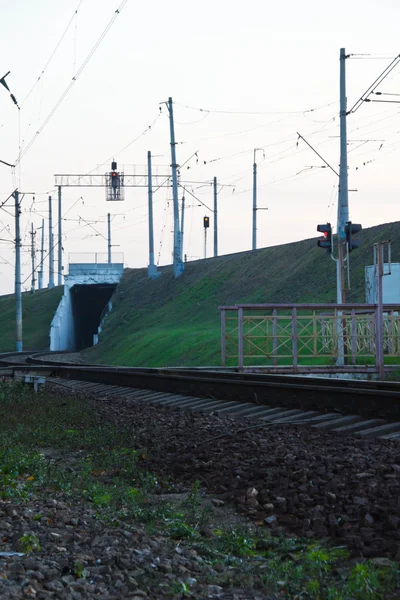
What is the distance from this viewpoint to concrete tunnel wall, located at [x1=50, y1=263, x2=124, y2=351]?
198ft

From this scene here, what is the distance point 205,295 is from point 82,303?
16.5 m

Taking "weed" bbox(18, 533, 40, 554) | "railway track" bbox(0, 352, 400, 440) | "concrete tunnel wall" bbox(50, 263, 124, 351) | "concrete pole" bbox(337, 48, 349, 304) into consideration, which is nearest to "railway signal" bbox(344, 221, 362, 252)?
"concrete pole" bbox(337, 48, 349, 304)

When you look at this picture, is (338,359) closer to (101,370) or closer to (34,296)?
(101,370)

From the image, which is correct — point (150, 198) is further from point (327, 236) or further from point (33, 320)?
point (327, 236)

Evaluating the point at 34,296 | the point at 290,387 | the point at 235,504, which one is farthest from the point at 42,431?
the point at 34,296

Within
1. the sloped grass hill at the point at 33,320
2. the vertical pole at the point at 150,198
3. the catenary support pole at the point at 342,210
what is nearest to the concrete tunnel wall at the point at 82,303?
the sloped grass hill at the point at 33,320

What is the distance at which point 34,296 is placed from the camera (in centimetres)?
7950

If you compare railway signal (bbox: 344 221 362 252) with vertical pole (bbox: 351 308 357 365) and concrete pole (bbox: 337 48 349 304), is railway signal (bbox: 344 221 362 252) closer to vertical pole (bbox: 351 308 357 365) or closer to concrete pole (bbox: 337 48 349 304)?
concrete pole (bbox: 337 48 349 304)

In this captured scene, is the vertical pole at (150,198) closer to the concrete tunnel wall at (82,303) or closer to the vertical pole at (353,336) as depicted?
the concrete tunnel wall at (82,303)

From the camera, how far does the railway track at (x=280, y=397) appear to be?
1174 centimetres

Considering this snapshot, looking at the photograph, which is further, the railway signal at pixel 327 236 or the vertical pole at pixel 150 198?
the vertical pole at pixel 150 198

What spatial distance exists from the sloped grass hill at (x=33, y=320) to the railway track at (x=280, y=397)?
42699 millimetres

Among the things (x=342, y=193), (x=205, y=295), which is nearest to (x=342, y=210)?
(x=342, y=193)

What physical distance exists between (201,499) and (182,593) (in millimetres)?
3022
